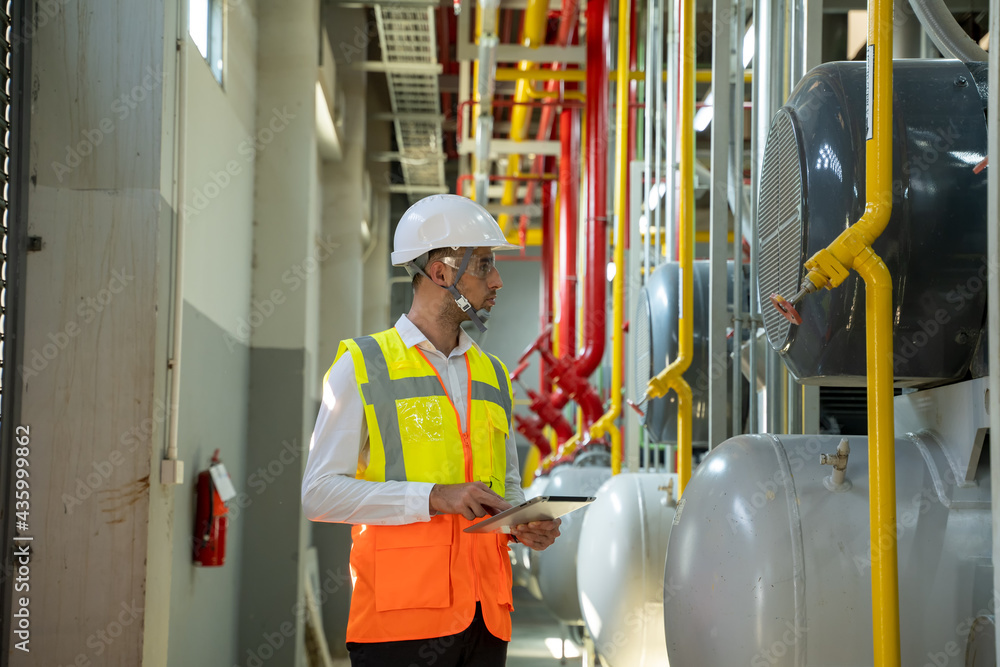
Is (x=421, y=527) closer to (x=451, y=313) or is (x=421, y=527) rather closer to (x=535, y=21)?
(x=451, y=313)

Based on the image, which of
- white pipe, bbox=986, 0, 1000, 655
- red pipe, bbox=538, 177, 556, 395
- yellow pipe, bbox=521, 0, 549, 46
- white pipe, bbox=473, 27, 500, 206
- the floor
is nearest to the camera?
white pipe, bbox=986, 0, 1000, 655

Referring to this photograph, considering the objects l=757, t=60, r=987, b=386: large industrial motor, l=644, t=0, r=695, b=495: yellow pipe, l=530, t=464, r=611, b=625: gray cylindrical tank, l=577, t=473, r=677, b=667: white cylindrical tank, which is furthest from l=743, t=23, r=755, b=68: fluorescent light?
l=530, t=464, r=611, b=625: gray cylindrical tank

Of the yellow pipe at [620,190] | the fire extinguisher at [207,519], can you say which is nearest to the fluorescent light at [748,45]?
the yellow pipe at [620,190]

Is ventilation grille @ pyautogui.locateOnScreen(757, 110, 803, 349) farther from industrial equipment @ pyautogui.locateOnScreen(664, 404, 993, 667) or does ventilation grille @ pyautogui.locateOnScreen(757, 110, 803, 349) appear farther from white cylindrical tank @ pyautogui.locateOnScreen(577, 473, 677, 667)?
white cylindrical tank @ pyautogui.locateOnScreen(577, 473, 677, 667)

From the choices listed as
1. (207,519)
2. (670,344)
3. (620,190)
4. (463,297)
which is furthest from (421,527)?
(620,190)

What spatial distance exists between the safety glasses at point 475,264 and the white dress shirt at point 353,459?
0.62 feet

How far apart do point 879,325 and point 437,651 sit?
1254mm

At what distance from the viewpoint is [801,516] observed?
2070 mm

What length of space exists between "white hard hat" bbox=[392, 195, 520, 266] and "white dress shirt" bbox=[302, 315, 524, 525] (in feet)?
0.69

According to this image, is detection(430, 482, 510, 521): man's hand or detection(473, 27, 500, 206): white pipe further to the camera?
detection(473, 27, 500, 206): white pipe

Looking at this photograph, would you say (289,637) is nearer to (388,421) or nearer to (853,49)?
(388,421)

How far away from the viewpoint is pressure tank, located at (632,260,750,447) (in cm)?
429

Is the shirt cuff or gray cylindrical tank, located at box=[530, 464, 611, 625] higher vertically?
the shirt cuff

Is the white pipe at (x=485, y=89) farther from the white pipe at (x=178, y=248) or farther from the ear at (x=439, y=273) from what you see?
the ear at (x=439, y=273)
